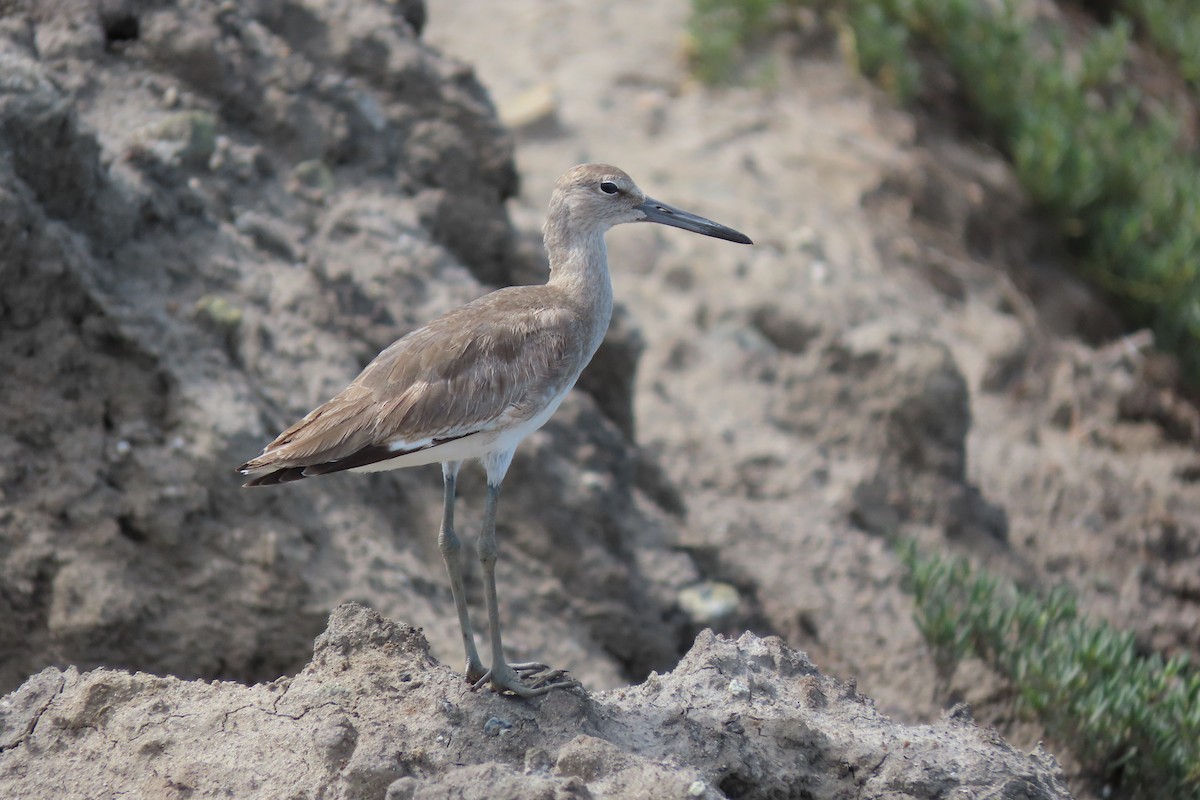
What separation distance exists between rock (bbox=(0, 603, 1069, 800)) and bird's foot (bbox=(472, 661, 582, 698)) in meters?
0.04

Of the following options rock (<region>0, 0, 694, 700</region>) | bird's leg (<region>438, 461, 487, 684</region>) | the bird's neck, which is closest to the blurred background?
rock (<region>0, 0, 694, 700</region>)

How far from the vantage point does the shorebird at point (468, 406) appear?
4.24 m

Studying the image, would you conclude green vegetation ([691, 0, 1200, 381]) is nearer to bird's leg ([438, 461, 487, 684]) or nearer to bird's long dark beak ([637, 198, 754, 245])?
bird's long dark beak ([637, 198, 754, 245])

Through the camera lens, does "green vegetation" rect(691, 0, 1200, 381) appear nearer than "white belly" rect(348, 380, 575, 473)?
No

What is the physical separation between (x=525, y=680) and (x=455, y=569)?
51 centimetres

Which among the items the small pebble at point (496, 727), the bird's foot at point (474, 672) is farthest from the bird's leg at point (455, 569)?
the small pebble at point (496, 727)

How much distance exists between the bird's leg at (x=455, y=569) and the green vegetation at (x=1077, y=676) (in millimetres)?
2689

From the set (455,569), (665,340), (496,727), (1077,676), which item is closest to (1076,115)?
(665,340)

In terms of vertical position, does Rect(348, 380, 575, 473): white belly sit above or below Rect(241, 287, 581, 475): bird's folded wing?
below

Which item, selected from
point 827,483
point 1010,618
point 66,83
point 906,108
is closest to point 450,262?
point 66,83

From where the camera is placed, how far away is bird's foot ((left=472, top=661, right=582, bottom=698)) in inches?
159

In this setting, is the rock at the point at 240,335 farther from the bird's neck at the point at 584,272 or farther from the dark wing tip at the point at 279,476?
the bird's neck at the point at 584,272

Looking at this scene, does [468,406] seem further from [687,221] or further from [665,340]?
[665,340]

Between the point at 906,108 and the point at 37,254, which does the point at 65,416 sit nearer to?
the point at 37,254
